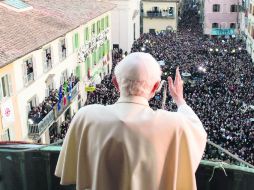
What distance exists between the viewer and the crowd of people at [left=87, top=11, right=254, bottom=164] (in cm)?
2569

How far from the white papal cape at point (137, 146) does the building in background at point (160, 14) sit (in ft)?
214

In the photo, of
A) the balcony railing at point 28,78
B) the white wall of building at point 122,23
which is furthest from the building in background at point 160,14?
the balcony railing at point 28,78

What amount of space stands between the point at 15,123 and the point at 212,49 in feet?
117

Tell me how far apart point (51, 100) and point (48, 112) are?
176 centimetres

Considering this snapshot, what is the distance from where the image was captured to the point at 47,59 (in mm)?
27562

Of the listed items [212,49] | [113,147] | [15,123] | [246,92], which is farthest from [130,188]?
[212,49]

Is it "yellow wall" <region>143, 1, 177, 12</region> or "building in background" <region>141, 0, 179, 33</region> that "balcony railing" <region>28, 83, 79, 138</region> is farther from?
"yellow wall" <region>143, 1, 177, 12</region>

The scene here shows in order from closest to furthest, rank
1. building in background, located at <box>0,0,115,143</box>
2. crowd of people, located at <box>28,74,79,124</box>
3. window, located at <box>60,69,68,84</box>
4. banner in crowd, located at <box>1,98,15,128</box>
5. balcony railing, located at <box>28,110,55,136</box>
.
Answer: banner in crowd, located at <box>1,98,15,128</box> → building in background, located at <box>0,0,115,143</box> → balcony railing, located at <box>28,110,55,136</box> → crowd of people, located at <box>28,74,79,124</box> → window, located at <box>60,69,68,84</box>

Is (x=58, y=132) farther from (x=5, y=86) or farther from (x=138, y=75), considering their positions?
(x=138, y=75)

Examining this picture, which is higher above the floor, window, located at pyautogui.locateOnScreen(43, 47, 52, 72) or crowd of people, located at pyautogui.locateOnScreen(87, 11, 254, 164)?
window, located at pyautogui.locateOnScreen(43, 47, 52, 72)

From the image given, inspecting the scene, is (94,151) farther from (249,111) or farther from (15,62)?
(249,111)

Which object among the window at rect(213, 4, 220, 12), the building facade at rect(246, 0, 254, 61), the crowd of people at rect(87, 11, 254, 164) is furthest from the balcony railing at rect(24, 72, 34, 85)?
the window at rect(213, 4, 220, 12)

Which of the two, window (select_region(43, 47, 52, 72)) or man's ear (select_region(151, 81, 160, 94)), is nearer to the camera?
man's ear (select_region(151, 81, 160, 94))

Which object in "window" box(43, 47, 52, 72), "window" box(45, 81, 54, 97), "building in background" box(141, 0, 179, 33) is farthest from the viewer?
"building in background" box(141, 0, 179, 33)
